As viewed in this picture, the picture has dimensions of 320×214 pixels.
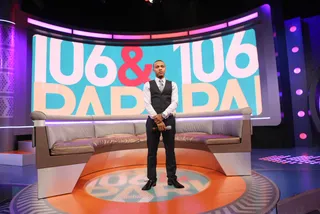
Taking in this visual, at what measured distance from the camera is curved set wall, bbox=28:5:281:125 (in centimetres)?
532

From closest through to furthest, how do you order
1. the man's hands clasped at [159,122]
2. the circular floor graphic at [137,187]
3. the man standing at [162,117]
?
the circular floor graphic at [137,187] → the man's hands clasped at [159,122] → the man standing at [162,117]

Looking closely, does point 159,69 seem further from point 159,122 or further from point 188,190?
point 188,190

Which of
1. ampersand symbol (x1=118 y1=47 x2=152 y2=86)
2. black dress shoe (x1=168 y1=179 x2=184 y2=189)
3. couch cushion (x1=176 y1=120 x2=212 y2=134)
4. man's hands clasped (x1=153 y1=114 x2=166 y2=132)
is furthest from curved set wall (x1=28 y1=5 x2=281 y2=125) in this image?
man's hands clasped (x1=153 y1=114 x2=166 y2=132)

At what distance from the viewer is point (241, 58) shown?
5527mm

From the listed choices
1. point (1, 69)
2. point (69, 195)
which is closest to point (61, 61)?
point (1, 69)

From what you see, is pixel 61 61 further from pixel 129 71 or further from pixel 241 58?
pixel 241 58

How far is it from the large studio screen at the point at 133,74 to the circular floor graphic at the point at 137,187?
254cm

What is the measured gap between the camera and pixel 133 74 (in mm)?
5980

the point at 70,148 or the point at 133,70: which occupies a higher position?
the point at 133,70

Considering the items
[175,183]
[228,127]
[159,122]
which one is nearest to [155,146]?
[159,122]

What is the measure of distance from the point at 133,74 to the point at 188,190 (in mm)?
3963

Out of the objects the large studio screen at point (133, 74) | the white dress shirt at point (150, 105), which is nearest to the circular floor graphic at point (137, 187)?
the white dress shirt at point (150, 105)

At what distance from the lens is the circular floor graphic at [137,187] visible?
95.0 inches

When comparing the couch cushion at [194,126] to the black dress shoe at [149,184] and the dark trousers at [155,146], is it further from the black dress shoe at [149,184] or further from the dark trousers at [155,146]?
the black dress shoe at [149,184]
